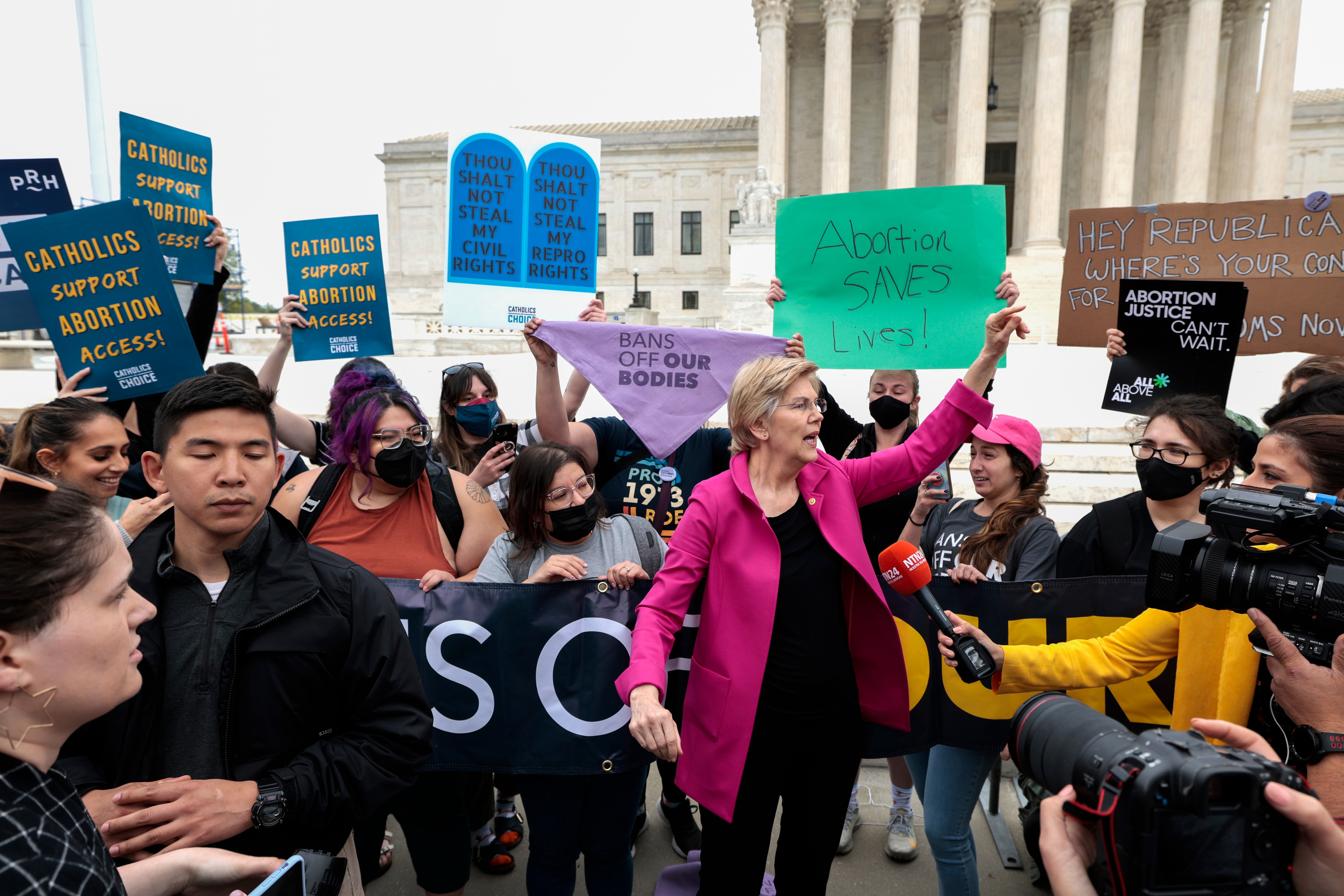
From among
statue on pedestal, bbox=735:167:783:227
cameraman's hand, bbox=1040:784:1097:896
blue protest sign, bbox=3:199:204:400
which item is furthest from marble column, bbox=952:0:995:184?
cameraman's hand, bbox=1040:784:1097:896

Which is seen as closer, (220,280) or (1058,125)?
(220,280)

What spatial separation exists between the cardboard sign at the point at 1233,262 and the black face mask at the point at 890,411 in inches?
65.9

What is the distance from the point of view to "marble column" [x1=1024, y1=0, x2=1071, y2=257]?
3020cm

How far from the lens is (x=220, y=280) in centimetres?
502

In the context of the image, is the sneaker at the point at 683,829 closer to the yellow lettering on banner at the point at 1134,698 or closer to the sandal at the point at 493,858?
the sandal at the point at 493,858

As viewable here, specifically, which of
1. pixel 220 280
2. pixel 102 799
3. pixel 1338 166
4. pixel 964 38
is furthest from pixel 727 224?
pixel 102 799

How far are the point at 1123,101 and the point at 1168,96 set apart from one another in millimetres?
4331

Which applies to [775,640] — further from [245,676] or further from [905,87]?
[905,87]

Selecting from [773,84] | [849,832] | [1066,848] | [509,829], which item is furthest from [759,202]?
[1066,848]

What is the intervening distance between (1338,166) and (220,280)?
163ft

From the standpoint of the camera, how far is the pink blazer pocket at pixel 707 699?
2.37m

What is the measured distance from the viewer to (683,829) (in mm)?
3537

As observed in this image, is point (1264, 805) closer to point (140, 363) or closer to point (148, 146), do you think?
point (140, 363)

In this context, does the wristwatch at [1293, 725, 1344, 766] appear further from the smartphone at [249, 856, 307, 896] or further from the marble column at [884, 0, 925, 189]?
the marble column at [884, 0, 925, 189]
